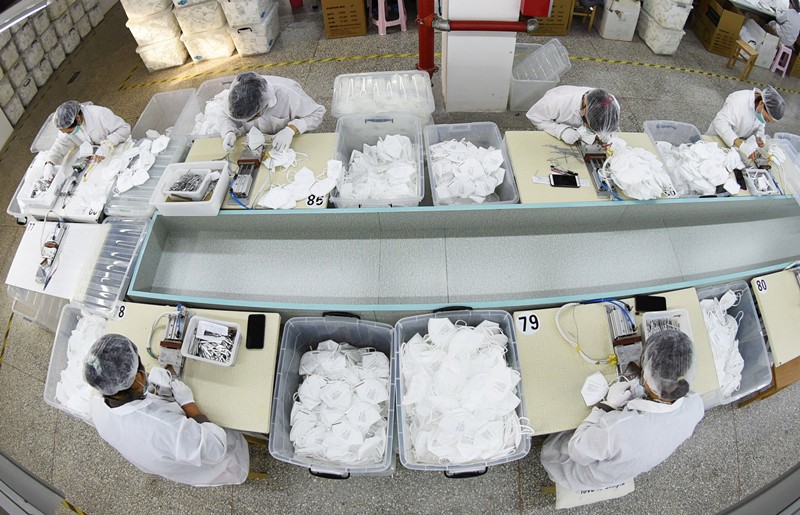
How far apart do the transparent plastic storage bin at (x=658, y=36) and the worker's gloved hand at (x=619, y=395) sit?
4.62 metres

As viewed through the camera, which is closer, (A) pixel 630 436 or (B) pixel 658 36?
(A) pixel 630 436

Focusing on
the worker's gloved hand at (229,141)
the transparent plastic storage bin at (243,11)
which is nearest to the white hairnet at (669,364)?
the worker's gloved hand at (229,141)

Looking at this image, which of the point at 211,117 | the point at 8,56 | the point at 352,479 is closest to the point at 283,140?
the point at 211,117

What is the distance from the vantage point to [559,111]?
3078 mm

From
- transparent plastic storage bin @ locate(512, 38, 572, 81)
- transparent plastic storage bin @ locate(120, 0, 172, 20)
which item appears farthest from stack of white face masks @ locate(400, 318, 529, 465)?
transparent plastic storage bin @ locate(120, 0, 172, 20)

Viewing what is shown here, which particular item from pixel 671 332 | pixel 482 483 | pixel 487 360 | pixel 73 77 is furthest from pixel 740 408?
pixel 73 77

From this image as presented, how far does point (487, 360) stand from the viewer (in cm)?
213

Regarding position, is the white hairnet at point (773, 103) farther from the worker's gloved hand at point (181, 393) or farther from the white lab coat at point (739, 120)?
the worker's gloved hand at point (181, 393)

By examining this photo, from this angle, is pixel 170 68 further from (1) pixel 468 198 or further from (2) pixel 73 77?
(1) pixel 468 198

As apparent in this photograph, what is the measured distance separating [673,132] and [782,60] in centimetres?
321

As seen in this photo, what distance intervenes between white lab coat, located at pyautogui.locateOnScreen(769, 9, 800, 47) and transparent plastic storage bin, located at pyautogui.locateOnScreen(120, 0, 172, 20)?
21.7 ft

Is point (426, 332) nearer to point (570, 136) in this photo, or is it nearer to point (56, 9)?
point (570, 136)

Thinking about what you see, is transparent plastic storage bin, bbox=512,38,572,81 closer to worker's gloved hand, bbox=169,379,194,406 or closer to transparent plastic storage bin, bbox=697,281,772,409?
transparent plastic storage bin, bbox=697,281,772,409

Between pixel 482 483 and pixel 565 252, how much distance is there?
145 centimetres
